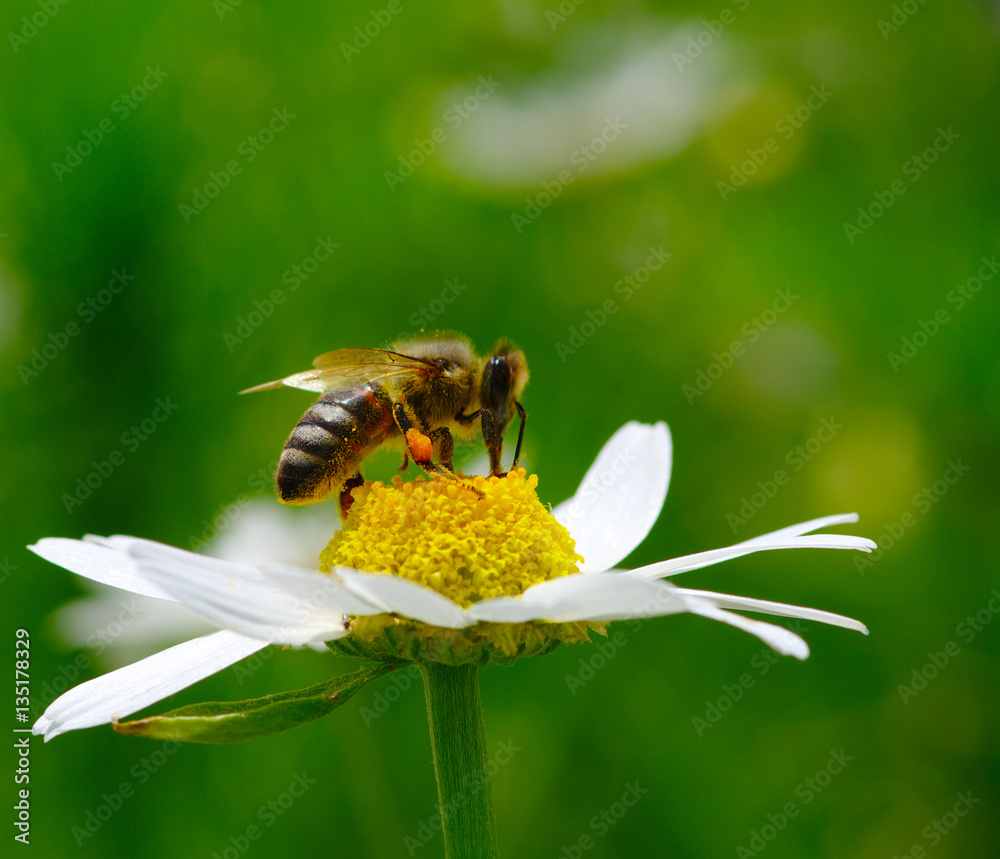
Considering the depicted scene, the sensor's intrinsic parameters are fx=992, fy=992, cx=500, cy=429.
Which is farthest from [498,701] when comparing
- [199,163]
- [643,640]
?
[199,163]

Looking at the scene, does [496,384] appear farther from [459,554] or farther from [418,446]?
[459,554]

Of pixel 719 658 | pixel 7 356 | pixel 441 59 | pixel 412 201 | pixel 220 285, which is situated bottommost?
pixel 7 356

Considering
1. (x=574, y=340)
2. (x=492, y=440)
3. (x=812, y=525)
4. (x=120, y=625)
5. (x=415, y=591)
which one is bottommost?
(x=120, y=625)

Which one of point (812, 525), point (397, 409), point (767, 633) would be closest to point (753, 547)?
point (812, 525)

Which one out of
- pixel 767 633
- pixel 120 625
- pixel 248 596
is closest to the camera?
pixel 767 633

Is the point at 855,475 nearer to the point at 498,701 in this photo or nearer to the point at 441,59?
the point at 498,701

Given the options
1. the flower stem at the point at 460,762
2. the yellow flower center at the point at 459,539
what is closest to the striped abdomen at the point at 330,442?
the yellow flower center at the point at 459,539

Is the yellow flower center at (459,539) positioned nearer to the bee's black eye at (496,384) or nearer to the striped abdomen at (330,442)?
the striped abdomen at (330,442)
